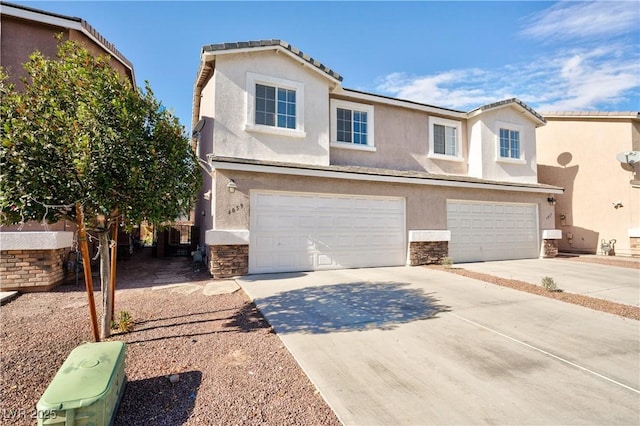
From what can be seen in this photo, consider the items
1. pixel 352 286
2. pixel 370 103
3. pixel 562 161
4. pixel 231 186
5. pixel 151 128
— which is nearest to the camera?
pixel 151 128

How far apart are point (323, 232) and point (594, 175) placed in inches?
607

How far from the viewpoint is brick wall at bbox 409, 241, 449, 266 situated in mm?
11562

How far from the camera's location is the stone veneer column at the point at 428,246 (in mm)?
11555

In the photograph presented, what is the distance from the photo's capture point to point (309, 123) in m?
10.8

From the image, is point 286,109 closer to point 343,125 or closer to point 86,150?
point 343,125

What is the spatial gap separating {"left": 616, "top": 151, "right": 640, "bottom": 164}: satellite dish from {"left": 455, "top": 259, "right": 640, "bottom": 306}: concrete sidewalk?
6.27 m

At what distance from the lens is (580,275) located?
32.9 ft

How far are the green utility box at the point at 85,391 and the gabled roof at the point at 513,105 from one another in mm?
15351

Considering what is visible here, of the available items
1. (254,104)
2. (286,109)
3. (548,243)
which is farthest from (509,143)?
(254,104)

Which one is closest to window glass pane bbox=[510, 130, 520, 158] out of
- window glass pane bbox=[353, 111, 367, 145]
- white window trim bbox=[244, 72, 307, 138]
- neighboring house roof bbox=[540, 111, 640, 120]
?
neighboring house roof bbox=[540, 111, 640, 120]

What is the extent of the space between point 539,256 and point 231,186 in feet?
47.0

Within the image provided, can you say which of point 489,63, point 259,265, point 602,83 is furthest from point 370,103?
point 602,83

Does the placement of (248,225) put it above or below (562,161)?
below

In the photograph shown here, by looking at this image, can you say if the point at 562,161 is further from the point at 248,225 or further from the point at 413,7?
the point at 248,225
